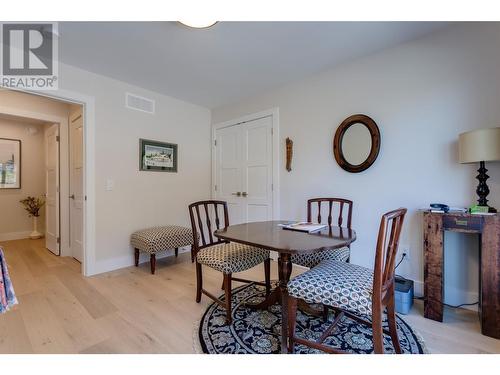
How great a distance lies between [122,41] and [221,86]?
4.15ft

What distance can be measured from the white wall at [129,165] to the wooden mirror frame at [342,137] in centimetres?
219

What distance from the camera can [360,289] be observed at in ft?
4.11

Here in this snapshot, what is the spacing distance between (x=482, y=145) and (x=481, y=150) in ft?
0.11

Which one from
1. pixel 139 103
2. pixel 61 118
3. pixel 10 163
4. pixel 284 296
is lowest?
pixel 284 296

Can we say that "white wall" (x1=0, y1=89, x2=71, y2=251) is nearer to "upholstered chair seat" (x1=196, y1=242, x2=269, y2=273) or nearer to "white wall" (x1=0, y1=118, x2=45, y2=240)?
"white wall" (x1=0, y1=118, x2=45, y2=240)

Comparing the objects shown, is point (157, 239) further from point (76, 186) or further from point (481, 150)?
point (481, 150)

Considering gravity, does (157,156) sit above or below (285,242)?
above

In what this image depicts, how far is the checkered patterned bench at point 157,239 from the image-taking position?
9.17ft

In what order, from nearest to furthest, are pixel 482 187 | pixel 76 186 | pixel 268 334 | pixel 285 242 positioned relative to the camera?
1. pixel 285 242
2. pixel 268 334
3. pixel 482 187
4. pixel 76 186

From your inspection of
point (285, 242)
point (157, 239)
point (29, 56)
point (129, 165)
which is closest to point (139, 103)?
point (129, 165)

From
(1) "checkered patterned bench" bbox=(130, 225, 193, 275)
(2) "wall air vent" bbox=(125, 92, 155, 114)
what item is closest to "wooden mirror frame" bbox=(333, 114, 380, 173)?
(1) "checkered patterned bench" bbox=(130, 225, 193, 275)

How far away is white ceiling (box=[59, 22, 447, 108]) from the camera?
77.0 inches

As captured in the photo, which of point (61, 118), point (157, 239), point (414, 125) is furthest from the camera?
point (61, 118)
